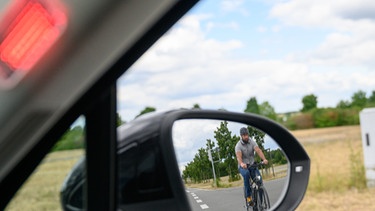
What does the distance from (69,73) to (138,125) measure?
39cm

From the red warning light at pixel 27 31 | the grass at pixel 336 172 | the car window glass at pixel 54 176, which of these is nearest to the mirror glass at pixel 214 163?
the car window glass at pixel 54 176

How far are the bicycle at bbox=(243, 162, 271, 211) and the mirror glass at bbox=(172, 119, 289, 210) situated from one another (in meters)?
0.02

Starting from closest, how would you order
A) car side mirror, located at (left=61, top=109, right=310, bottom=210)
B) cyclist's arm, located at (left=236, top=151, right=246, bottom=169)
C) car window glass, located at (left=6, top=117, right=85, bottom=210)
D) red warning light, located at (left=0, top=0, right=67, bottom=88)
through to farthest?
red warning light, located at (left=0, top=0, right=67, bottom=88) → car window glass, located at (left=6, top=117, right=85, bottom=210) → car side mirror, located at (left=61, top=109, right=310, bottom=210) → cyclist's arm, located at (left=236, top=151, right=246, bottom=169)

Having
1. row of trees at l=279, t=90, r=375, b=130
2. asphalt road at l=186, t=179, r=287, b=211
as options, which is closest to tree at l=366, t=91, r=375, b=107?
row of trees at l=279, t=90, r=375, b=130

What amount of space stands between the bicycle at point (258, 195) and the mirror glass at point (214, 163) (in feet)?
0.05

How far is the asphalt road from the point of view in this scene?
52.6 inches

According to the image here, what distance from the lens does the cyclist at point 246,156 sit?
1311mm

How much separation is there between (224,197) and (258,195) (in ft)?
0.28

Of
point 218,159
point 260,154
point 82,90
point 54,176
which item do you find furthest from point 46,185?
point 260,154

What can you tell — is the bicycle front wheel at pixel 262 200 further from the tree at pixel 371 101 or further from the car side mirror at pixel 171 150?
the tree at pixel 371 101

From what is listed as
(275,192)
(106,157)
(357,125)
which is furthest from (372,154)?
(106,157)

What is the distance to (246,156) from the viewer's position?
132 centimetres

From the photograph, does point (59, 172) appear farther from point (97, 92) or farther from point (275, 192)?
point (275, 192)

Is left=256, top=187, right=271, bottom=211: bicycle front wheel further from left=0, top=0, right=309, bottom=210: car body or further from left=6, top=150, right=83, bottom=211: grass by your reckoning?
left=6, top=150, right=83, bottom=211: grass
